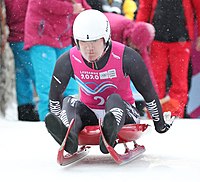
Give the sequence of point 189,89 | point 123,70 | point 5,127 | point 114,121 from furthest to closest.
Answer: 1. point 189,89
2. point 5,127
3. point 123,70
4. point 114,121

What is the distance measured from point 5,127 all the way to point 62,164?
7.64 ft

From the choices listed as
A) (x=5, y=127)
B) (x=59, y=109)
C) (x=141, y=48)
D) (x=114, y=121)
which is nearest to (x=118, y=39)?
(x=141, y=48)

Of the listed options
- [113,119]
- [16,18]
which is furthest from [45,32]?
[113,119]

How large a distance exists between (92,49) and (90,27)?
0.15 meters

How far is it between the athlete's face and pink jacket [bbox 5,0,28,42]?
291cm

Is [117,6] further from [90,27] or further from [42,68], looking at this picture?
[90,27]

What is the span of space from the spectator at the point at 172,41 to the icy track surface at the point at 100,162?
1089 millimetres

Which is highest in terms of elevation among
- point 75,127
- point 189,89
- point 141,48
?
point 75,127

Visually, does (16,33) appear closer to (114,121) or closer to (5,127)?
(5,127)

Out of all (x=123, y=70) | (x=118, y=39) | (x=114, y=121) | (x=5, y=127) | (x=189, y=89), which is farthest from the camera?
(x=189, y=89)

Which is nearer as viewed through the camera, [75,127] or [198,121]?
[75,127]

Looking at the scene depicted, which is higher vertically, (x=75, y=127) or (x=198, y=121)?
(x=75, y=127)

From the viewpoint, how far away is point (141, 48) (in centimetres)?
772

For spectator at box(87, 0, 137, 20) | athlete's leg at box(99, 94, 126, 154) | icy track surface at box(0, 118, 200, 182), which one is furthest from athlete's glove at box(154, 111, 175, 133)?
spectator at box(87, 0, 137, 20)
